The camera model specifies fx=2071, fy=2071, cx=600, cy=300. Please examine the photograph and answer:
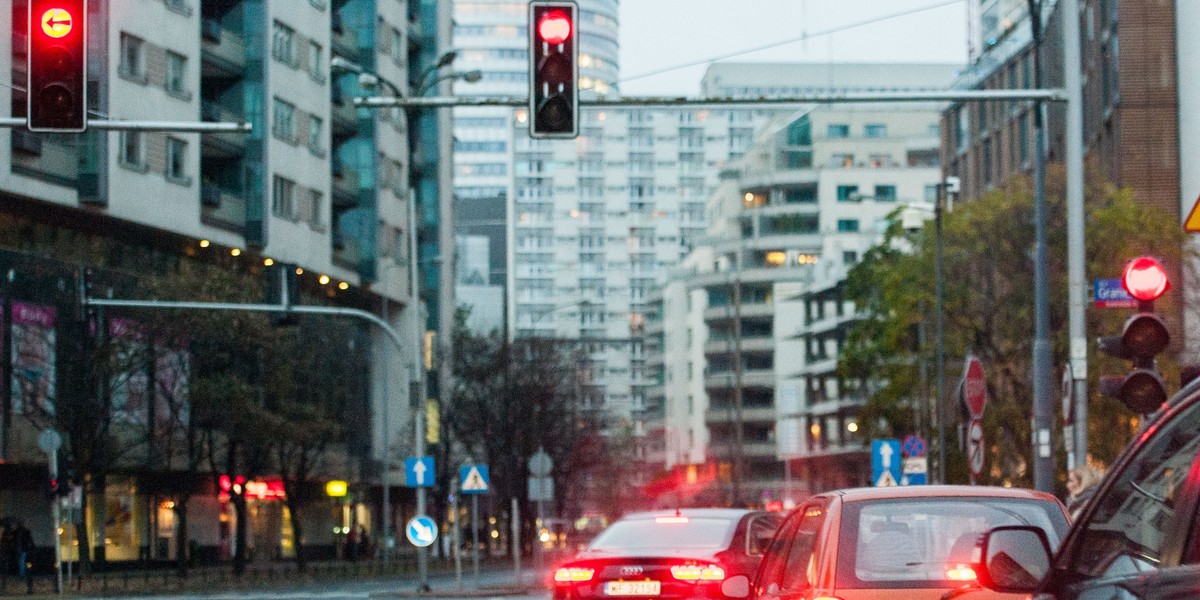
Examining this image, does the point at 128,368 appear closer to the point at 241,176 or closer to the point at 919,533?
the point at 241,176

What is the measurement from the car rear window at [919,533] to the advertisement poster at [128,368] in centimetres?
4283

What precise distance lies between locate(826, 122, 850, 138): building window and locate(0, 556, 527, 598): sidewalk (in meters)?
76.4

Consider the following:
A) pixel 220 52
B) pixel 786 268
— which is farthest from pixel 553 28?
pixel 786 268

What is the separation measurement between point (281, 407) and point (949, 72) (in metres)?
110

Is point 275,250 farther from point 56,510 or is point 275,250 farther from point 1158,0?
point 1158,0

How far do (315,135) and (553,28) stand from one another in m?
55.1

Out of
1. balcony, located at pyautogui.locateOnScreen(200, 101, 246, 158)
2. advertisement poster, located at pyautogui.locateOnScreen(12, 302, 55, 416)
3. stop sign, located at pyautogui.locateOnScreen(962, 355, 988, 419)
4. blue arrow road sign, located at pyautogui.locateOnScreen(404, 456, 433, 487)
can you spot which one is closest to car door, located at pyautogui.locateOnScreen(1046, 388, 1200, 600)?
stop sign, located at pyautogui.locateOnScreen(962, 355, 988, 419)

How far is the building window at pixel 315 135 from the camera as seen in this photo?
69875 millimetres

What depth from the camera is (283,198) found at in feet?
218

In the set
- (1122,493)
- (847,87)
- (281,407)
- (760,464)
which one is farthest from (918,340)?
(847,87)

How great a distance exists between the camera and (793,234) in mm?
143500

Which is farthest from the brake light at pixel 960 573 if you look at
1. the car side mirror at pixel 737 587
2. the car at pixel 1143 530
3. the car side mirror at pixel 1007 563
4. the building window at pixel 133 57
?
the building window at pixel 133 57

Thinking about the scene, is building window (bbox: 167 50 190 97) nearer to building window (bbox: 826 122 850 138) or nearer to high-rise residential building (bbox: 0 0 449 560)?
high-rise residential building (bbox: 0 0 449 560)

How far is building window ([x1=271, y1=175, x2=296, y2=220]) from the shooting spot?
65.4 meters
